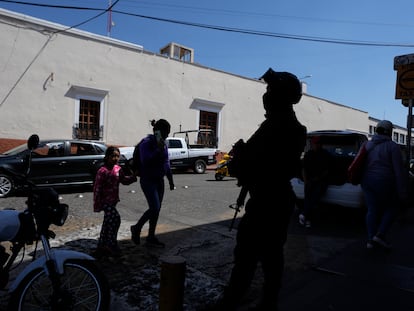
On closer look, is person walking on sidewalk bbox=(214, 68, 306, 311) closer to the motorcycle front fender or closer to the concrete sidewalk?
the concrete sidewalk

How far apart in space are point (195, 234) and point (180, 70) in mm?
15567

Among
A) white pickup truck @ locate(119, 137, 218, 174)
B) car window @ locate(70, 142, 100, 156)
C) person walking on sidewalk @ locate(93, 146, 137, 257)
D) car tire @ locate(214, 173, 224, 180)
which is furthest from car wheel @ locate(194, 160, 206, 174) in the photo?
person walking on sidewalk @ locate(93, 146, 137, 257)

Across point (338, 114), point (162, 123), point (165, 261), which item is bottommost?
point (165, 261)

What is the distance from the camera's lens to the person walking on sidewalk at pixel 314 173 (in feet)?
20.1

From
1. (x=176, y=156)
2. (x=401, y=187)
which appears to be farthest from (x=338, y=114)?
(x=401, y=187)

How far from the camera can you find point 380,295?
11.5 feet

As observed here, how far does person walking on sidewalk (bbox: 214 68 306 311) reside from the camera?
8.32 ft

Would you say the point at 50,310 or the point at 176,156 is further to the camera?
the point at 176,156

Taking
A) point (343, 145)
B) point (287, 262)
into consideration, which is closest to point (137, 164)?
point (287, 262)

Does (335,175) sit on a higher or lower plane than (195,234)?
higher

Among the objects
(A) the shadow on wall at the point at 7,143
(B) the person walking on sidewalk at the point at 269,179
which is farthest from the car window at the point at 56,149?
(B) the person walking on sidewalk at the point at 269,179

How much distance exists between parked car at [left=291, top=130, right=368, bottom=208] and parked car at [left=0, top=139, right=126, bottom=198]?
17.8ft

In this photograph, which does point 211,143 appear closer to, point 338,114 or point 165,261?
point 338,114

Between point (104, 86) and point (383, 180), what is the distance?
589 inches
